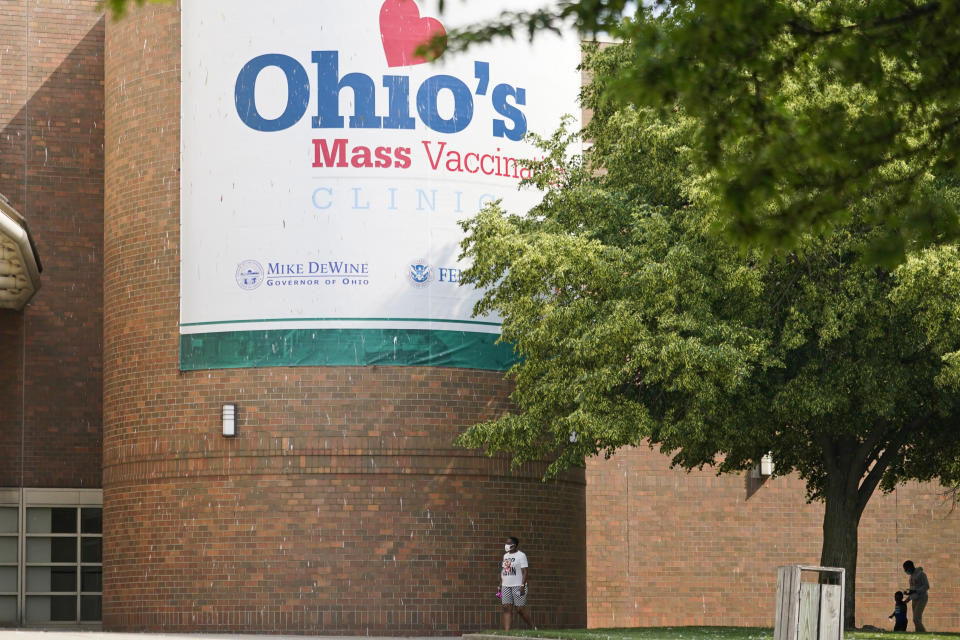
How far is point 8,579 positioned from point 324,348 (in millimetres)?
8242

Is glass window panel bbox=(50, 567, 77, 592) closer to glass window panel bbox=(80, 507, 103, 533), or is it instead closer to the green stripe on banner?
glass window panel bbox=(80, 507, 103, 533)

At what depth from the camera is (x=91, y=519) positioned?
2800cm

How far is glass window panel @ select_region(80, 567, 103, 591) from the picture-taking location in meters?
27.7

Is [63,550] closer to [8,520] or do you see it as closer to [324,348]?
[8,520]

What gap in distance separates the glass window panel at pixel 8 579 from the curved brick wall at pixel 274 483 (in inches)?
129

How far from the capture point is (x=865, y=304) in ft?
64.8

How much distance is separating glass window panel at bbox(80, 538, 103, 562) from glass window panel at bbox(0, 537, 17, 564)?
1.16m

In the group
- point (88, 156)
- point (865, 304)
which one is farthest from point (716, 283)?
point (88, 156)

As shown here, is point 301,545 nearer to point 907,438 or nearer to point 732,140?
point 907,438

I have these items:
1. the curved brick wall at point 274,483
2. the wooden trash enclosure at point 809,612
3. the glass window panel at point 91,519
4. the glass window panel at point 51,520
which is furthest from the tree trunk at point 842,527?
the glass window panel at point 51,520

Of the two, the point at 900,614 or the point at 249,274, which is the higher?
the point at 249,274

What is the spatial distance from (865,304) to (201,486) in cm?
1045

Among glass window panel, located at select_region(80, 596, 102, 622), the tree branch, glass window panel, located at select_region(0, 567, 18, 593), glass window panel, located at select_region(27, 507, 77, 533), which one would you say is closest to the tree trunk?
the tree branch

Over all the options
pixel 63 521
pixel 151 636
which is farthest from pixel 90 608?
pixel 151 636
